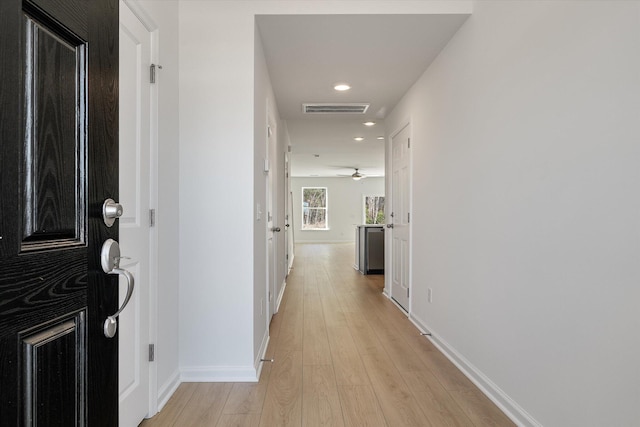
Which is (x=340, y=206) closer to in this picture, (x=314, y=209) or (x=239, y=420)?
(x=314, y=209)

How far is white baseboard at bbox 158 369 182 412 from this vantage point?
2.04 meters

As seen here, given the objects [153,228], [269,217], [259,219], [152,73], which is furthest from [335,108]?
[153,228]

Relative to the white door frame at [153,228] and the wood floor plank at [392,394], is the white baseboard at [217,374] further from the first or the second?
the wood floor plank at [392,394]

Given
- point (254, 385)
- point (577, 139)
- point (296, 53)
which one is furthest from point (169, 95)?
point (577, 139)

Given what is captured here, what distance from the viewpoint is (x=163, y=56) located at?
2129mm

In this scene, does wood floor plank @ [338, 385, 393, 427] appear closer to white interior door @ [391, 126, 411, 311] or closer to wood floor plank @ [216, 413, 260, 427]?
wood floor plank @ [216, 413, 260, 427]

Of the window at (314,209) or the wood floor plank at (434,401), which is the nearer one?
the wood floor plank at (434,401)

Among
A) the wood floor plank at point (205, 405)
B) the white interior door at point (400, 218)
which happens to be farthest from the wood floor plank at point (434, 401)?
the white interior door at point (400, 218)

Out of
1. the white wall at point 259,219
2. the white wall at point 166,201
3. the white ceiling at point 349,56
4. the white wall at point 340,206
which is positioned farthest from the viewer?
the white wall at point 340,206

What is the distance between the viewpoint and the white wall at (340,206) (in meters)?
14.1

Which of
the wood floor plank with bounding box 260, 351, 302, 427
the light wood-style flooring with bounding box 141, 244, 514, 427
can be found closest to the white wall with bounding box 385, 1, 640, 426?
the light wood-style flooring with bounding box 141, 244, 514, 427

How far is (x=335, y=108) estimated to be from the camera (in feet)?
15.6

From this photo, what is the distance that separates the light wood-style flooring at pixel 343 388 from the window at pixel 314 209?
1037 centimetres

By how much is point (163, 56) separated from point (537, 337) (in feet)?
7.81
